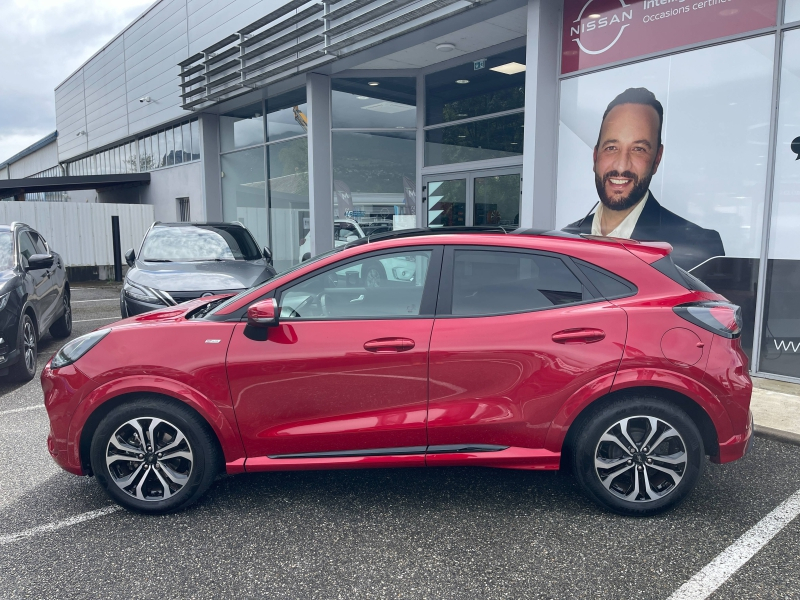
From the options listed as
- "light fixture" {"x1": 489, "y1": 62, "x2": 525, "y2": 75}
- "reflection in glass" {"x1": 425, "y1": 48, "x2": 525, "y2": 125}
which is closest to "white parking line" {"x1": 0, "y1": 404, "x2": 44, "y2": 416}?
"reflection in glass" {"x1": 425, "y1": 48, "x2": 525, "y2": 125}

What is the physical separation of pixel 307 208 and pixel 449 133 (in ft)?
12.1

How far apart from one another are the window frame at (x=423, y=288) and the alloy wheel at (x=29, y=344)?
4.44 m

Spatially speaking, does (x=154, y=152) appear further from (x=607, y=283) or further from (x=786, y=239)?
(x=607, y=283)

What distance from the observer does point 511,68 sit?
9.76 meters

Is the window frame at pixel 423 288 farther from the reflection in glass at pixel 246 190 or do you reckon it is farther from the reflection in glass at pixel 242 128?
the reflection in glass at pixel 242 128

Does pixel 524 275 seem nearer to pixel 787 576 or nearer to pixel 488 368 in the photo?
pixel 488 368

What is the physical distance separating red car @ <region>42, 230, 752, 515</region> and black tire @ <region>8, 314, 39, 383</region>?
336 cm

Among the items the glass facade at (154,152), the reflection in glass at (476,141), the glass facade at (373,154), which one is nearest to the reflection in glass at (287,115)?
the glass facade at (373,154)

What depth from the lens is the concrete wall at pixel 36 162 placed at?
38.1m

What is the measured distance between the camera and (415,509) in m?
3.53

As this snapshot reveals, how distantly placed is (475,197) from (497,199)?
54cm

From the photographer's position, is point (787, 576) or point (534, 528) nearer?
point (787, 576)

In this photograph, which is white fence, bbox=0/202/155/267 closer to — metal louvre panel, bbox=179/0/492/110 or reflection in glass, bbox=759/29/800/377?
metal louvre panel, bbox=179/0/492/110

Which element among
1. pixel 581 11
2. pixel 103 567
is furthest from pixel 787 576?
pixel 581 11
